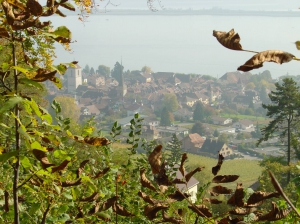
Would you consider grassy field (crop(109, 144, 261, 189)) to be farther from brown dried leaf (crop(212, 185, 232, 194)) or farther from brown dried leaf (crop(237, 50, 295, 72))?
brown dried leaf (crop(237, 50, 295, 72))

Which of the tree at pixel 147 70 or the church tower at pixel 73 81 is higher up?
the tree at pixel 147 70

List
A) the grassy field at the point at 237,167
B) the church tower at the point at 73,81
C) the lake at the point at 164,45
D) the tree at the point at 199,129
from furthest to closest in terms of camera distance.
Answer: the lake at the point at 164,45
the church tower at the point at 73,81
the tree at the point at 199,129
the grassy field at the point at 237,167

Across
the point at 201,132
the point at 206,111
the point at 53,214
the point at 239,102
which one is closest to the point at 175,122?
the point at 206,111

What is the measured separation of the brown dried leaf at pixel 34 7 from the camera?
83 cm

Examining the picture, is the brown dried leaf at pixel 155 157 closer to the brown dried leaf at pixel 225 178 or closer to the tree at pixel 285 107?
the brown dried leaf at pixel 225 178

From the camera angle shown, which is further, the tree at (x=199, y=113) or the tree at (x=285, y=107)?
the tree at (x=199, y=113)

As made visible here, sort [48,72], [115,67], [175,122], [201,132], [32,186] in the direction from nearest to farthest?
[48,72]
[32,186]
[201,132]
[175,122]
[115,67]

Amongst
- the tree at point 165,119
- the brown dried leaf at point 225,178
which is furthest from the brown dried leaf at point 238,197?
the tree at point 165,119

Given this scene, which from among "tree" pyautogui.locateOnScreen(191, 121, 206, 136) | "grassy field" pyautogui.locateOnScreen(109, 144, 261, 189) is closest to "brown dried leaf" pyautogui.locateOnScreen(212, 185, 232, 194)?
"grassy field" pyautogui.locateOnScreen(109, 144, 261, 189)

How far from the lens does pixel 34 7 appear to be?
83 cm

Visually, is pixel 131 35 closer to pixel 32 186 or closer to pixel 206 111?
pixel 206 111

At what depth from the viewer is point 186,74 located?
2443 inches

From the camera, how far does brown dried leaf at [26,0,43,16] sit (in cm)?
83

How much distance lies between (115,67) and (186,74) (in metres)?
9.76
